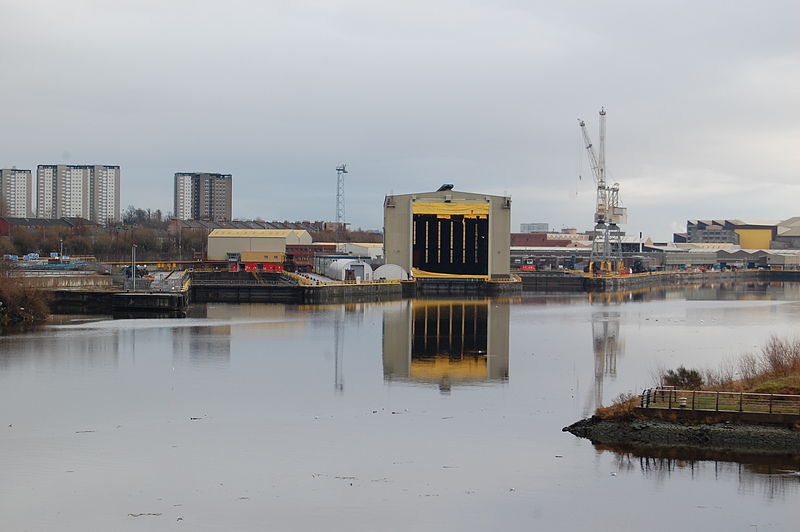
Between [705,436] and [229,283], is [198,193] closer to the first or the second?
[229,283]

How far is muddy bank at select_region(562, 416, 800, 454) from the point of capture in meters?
11.8

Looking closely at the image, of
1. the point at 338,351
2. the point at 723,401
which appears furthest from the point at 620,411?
the point at 338,351

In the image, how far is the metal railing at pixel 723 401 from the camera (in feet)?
40.6

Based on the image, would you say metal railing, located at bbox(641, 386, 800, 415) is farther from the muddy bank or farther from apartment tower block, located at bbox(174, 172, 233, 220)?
apartment tower block, located at bbox(174, 172, 233, 220)

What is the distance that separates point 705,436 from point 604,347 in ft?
41.6

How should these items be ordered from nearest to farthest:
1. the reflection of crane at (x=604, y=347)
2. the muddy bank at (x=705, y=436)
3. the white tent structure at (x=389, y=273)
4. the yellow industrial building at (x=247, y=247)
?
the muddy bank at (x=705, y=436)
the reflection of crane at (x=604, y=347)
the white tent structure at (x=389, y=273)
the yellow industrial building at (x=247, y=247)

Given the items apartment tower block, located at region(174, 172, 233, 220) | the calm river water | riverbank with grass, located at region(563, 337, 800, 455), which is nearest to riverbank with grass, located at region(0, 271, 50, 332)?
the calm river water

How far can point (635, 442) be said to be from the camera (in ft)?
40.7

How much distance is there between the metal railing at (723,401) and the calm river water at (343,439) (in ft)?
3.71

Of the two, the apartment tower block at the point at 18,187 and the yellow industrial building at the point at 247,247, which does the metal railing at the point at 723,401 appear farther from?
the apartment tower block at the point at 18,187

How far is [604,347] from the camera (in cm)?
2472

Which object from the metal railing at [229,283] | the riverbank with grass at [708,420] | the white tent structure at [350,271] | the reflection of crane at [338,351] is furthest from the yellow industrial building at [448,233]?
the riverbank with grass at [708,420]

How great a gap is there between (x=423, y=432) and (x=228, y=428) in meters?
2.77

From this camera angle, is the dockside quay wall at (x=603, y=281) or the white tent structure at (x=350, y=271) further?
the dockside quay wall at (x=603, y=281)
